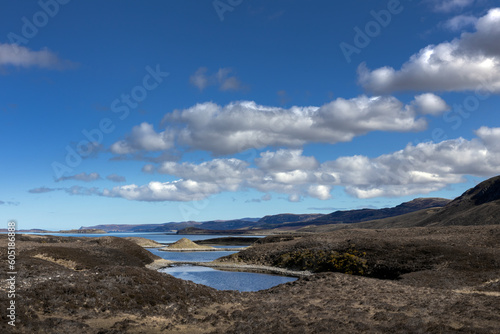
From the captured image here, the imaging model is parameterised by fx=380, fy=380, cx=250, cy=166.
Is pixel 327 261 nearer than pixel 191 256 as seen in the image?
Yes

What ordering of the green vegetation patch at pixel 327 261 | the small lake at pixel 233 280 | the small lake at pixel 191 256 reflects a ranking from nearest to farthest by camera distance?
the small lake at pixel 233 280 < the green vegetation patch at pixel 327 261 < the small lake at pixel 191 256

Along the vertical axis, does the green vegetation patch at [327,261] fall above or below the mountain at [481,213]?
below

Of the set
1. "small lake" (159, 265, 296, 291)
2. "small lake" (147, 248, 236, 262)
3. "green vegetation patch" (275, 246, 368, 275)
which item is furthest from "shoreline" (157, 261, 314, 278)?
"small lake" (147, 248, 236, 262)

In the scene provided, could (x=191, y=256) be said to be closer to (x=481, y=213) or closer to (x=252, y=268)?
(x=252, y=268)

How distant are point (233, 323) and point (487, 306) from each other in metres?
Result: 17.4

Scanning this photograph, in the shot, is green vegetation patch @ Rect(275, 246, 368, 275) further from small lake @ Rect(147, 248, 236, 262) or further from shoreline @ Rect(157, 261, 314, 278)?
small lake @ Rect(147, 248, 236, 262)

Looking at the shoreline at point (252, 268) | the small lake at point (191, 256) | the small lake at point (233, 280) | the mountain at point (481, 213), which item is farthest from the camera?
the mountain at point (481, 213)

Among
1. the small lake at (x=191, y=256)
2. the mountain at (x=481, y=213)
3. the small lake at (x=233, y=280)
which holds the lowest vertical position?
the small lake at (x=191, y=256)

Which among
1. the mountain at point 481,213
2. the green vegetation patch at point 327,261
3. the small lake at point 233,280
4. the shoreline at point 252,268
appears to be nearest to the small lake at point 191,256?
the shoreline at point 252,268

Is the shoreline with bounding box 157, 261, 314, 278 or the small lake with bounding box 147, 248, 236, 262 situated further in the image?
the small lake with bounding box 147, 248, 236, 262

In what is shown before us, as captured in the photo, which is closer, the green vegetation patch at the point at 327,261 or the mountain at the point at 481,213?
the green vegetation patch at the point at 327,261

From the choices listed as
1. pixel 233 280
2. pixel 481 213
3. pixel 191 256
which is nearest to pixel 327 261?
pixel 233 280

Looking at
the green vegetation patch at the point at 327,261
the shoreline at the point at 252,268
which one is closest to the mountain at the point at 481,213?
the green vegetation patch at the point at 327,261

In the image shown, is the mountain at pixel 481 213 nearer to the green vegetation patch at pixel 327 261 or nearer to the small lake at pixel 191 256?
the green vegetation patch at pixel 327 261
